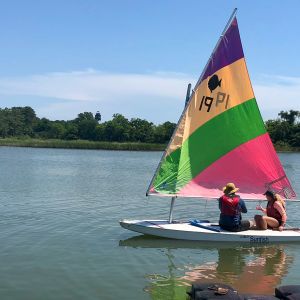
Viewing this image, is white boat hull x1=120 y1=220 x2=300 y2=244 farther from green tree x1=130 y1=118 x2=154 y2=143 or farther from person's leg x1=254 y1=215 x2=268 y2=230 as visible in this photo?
green tree x1=130 y1=118 x2=154 y2=143

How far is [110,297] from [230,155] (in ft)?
23.0

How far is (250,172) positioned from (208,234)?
8.39 ft

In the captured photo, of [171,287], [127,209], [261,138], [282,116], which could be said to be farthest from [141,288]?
[282,116]

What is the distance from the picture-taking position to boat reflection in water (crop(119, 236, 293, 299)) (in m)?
11.0

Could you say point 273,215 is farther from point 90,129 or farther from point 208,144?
point 90,129

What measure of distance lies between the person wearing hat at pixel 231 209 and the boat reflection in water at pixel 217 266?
576 millimetres

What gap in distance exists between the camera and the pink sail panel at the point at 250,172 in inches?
Answer: 615

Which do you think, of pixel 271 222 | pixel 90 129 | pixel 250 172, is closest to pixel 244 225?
pixel 271 222

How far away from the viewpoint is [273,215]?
15.0 metres

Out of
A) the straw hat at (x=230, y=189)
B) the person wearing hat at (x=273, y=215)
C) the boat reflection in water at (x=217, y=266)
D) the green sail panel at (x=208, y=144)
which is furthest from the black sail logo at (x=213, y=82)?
the boat reflection in water at (x=217, y=266)

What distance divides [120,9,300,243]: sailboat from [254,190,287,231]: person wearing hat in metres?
0.28

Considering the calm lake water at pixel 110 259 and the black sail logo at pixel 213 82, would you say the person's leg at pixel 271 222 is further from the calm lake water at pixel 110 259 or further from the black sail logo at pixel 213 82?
the black sail logo at pixel 213 82

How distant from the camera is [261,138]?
619 inches

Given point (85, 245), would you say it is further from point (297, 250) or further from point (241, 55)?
point (241, 55)
